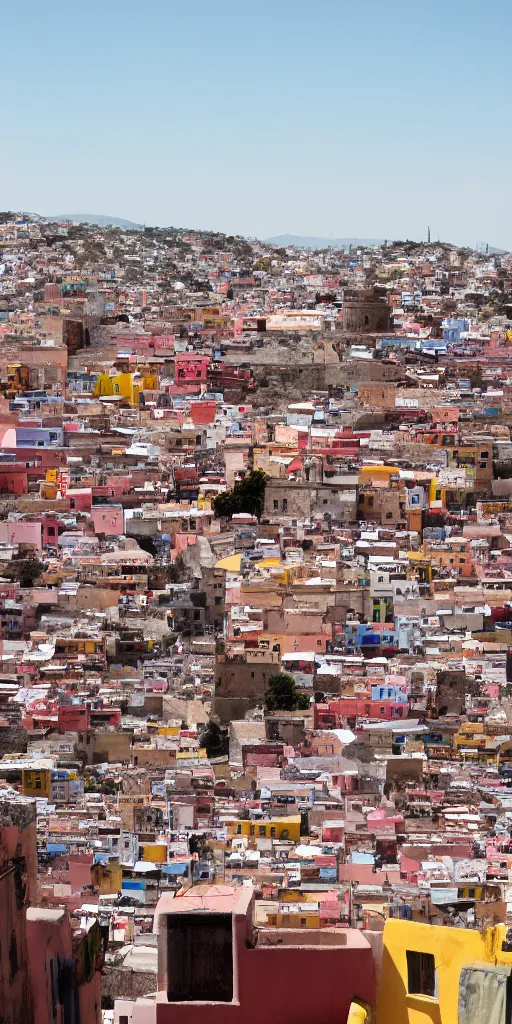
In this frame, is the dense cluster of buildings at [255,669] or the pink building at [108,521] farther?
the pink building at [108,521]

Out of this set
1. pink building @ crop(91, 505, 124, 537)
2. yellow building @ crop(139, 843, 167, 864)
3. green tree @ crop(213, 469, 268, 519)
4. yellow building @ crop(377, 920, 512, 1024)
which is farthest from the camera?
green tree @ crop(213, 469, 268, 519)

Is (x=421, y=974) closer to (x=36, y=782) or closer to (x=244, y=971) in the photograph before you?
(x=244, y=971)

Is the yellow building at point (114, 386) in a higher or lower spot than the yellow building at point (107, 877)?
higher

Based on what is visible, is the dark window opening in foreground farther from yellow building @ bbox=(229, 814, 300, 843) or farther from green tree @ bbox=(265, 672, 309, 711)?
green tree @ bbox=(265, 672, 309, 711)

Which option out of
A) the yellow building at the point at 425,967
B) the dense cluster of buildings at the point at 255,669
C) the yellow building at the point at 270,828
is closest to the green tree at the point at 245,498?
the dense cluster of buildings at the point at 255,669

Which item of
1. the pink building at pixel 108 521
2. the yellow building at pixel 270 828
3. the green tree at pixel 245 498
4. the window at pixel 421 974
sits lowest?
the yellow building at pixel 270 828

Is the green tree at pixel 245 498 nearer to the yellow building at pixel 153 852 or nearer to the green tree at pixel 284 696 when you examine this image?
the green tree at pixel 284 696

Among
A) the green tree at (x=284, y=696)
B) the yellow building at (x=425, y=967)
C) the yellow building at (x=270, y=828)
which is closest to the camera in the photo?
the yellow building at (x=425, y=967)

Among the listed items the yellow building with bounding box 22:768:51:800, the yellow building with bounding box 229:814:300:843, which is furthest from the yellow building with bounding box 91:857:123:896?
the yellow building with bounding box 22:768:51:800
